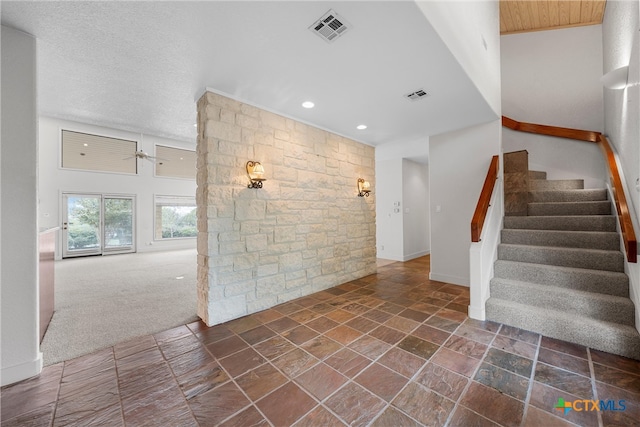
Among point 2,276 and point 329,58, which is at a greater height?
point 329,58

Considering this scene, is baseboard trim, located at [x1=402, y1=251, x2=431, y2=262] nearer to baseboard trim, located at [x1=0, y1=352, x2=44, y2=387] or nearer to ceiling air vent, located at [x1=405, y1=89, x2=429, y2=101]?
ceiling air vent, located at [x1=405, y1=89, x2=429, y2=101]

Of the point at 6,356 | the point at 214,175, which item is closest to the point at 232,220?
the point at 214,175

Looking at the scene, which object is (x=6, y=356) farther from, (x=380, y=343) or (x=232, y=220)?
(x=380, y=343)

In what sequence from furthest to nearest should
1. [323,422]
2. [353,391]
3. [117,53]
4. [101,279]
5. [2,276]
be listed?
[101,279], [117,53], [2,276], [353,391], [323,422]

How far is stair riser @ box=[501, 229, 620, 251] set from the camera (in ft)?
8.82

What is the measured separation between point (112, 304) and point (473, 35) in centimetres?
545

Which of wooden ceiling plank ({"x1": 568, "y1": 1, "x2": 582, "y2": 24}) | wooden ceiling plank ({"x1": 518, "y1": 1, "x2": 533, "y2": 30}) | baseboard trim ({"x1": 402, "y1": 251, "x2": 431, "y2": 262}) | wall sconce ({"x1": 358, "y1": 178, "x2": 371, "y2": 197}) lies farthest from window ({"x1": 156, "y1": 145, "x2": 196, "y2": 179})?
wooden ceiling plank ({"x1": 568, "y1": 1, "x2": 582, "y2": 24})

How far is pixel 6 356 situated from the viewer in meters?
1.77

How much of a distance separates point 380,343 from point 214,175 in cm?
235

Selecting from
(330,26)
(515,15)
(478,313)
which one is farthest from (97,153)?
(515,15)

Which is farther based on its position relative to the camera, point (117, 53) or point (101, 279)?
point (101, 279)

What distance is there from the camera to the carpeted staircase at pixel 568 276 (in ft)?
7.02

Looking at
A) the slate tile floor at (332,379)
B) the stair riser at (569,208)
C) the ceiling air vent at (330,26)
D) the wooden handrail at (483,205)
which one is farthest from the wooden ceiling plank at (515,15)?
the slate tile floor at (332,379)

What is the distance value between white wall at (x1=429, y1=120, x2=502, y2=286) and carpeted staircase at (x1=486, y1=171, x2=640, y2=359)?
2.12 feet
